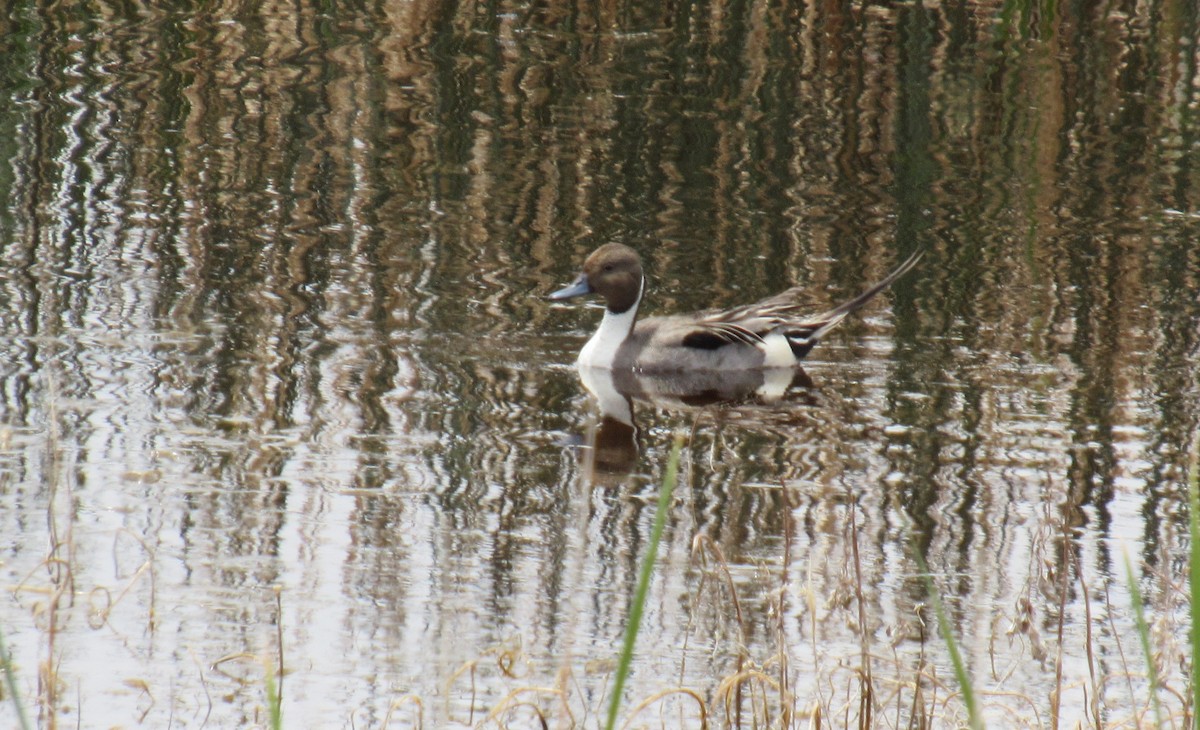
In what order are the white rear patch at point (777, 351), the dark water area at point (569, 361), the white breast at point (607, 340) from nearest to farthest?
the dark water area at point (569, 361)
the white breast at point (607, 340)
the white rear patch at point (777, 351)

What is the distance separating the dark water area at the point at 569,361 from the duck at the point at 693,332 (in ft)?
0.67

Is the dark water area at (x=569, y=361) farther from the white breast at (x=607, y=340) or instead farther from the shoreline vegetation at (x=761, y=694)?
the white breast at (x=607, y=340)

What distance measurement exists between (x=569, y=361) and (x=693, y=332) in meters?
0.59

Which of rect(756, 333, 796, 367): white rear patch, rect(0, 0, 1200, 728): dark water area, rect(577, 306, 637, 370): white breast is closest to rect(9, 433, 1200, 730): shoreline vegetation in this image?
rect(0, 0, 1200, 728): dark water area

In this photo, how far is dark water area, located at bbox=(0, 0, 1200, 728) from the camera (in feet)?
16.6

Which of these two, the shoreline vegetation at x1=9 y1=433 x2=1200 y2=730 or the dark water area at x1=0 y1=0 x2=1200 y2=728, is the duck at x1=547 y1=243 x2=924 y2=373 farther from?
the shoreline vegetation at x1=9 y1=433 x2=1200 y2=730

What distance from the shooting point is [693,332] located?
344 inches

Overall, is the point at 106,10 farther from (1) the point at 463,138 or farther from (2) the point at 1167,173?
(2) the point at 1167,173

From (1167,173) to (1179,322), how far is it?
3.10m

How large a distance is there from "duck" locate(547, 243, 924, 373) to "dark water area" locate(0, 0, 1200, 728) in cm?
20

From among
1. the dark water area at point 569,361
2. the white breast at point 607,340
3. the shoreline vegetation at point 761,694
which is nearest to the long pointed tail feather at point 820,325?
the dark water area at point 569,361

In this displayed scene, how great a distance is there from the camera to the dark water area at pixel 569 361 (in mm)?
5074

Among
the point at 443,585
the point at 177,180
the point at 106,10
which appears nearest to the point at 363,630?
the point at 443,585

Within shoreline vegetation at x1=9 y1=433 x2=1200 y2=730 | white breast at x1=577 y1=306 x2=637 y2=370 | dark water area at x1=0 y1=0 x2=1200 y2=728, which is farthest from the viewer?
white breast at x1=577 y1=306 x2=637 y2=370
